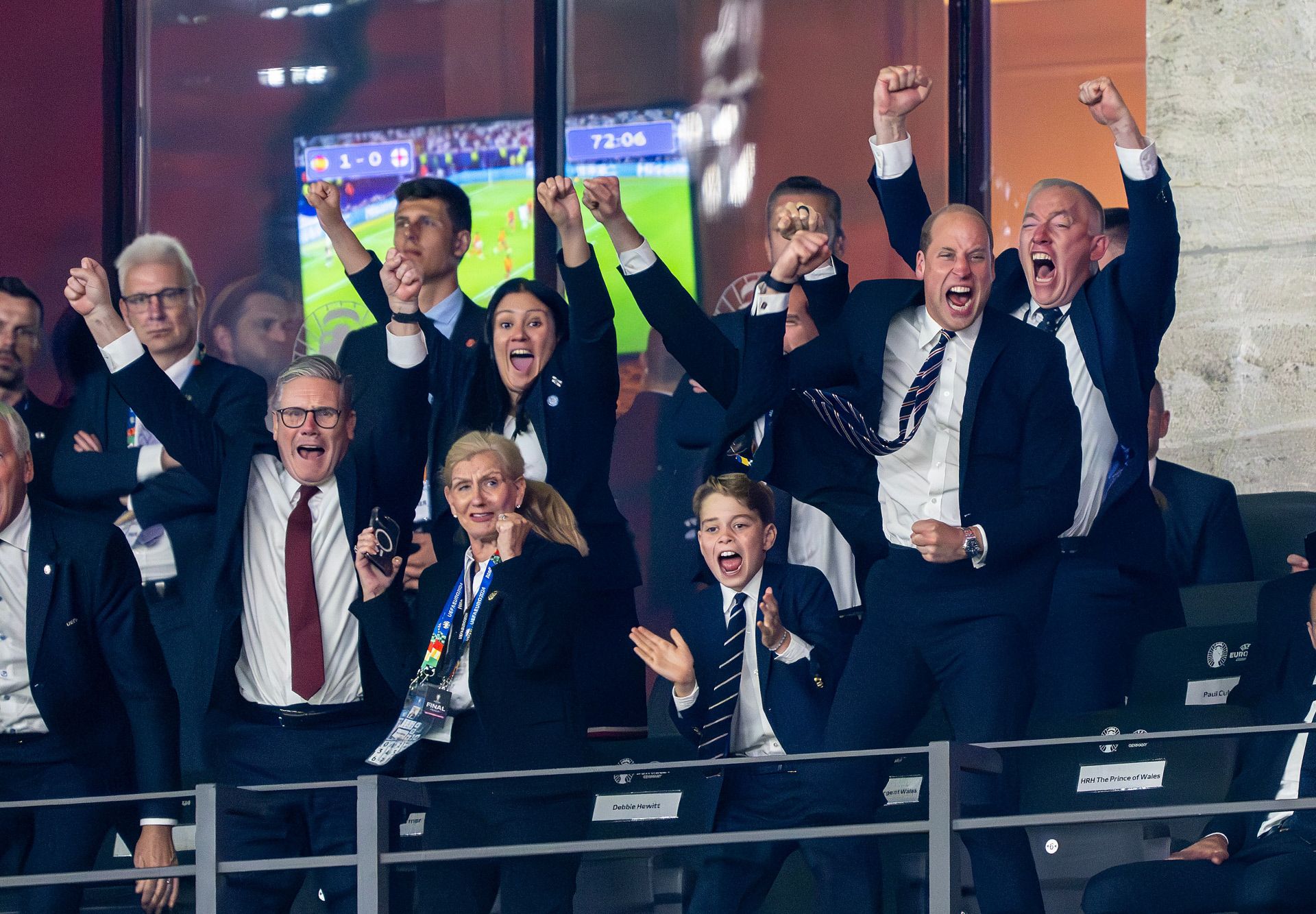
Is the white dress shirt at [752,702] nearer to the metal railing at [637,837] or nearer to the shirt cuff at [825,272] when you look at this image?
the metal railing at [637,837]

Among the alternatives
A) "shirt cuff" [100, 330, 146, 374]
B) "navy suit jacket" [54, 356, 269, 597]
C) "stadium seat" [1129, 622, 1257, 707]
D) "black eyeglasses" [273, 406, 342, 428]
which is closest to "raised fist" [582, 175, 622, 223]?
"black eyeglasses" [273, 406, 342, 428]

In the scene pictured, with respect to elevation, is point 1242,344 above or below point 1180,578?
above

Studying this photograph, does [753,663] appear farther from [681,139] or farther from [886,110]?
[681,139]

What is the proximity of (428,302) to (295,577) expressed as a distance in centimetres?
113

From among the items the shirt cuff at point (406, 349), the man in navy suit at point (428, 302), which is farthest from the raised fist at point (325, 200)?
the shirt cuff at point (406, 349)

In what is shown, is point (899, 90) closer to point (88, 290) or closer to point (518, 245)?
point (88, 290)

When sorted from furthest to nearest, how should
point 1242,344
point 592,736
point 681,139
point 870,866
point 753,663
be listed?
point 681,139 → point 1242,344 → point 592,736 → point 753,663 → point 870,866

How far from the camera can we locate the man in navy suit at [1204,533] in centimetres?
541

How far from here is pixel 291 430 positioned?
15.5 ft

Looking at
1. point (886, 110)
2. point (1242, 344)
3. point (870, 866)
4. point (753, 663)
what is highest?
point (886, 110)

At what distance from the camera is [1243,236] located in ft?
21.4

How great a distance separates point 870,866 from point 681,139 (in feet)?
13.5

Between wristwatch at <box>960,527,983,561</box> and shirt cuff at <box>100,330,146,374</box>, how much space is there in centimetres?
205

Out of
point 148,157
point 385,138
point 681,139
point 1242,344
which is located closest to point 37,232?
point 148,157
